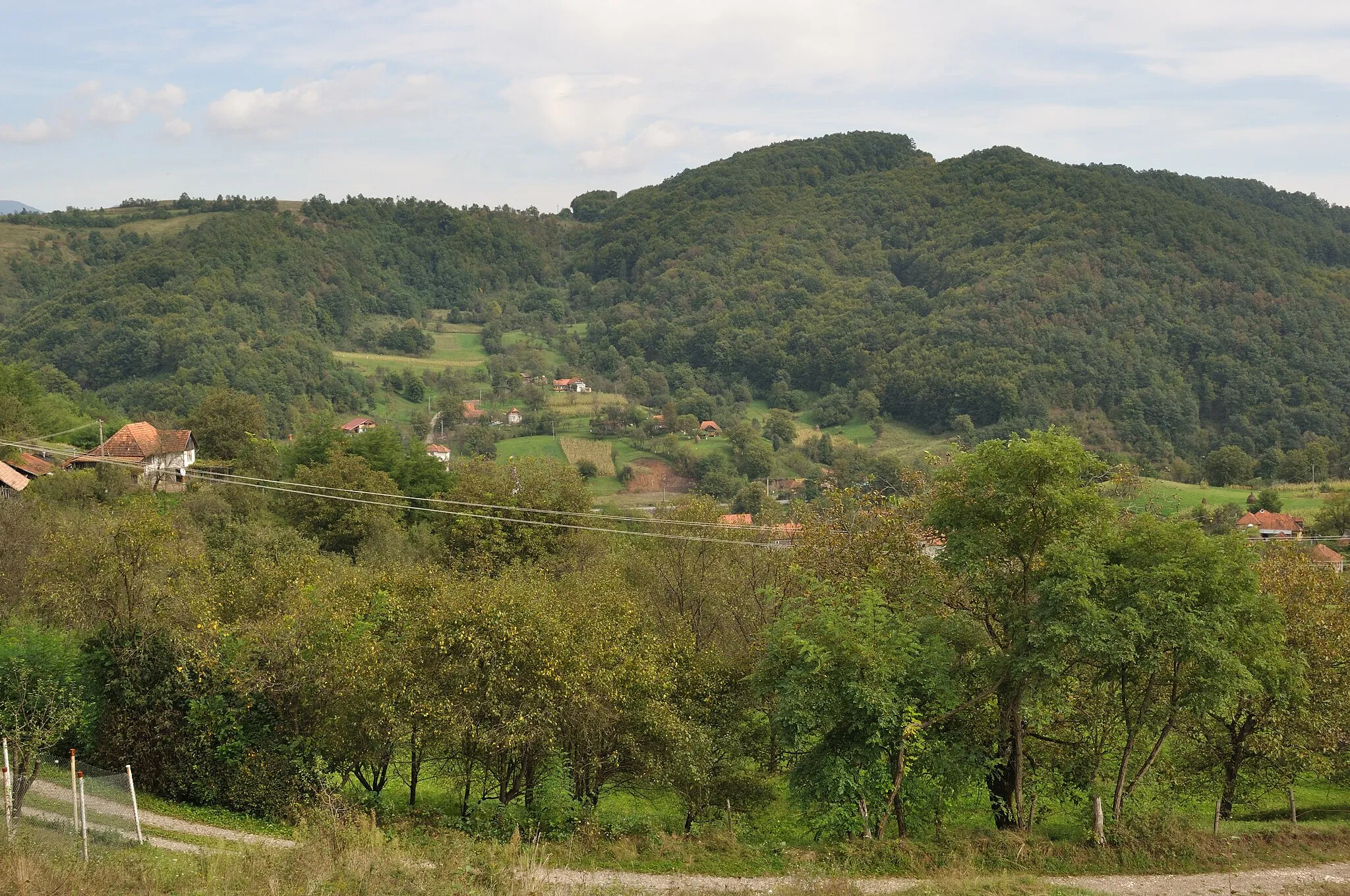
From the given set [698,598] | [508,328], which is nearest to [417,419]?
[508,328]

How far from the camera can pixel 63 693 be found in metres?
13.9

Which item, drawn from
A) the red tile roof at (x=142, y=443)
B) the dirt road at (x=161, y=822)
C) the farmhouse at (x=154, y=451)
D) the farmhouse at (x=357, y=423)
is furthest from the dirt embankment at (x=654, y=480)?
the dirt road at (x=161, y=822)

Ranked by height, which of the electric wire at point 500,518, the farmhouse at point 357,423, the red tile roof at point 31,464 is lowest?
the electric wire at point 500,518

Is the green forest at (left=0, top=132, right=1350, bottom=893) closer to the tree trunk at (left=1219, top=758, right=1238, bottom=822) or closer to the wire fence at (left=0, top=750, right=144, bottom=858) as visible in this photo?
the tree trunk at (left=1219, top=758, right=1238, bottom=822)

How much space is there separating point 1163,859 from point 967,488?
546cm

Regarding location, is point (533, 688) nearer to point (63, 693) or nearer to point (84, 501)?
point (63, 693)

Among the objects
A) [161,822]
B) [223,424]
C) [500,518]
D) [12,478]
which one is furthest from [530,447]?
[161,822]

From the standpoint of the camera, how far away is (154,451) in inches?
1710

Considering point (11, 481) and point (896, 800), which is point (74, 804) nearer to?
point (896, 800)

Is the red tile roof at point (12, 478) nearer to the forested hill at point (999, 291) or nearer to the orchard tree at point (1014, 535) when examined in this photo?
the orchard tree at point (1014, 535)

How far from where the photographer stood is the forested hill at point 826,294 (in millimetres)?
94625

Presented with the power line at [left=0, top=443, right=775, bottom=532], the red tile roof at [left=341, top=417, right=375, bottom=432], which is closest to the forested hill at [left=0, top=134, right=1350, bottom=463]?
the red tile roof at [left=341, top=417, right=375, bottom=432]

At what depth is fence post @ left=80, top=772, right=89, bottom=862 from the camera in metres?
10.5

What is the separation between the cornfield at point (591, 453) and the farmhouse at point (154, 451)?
35.8m
